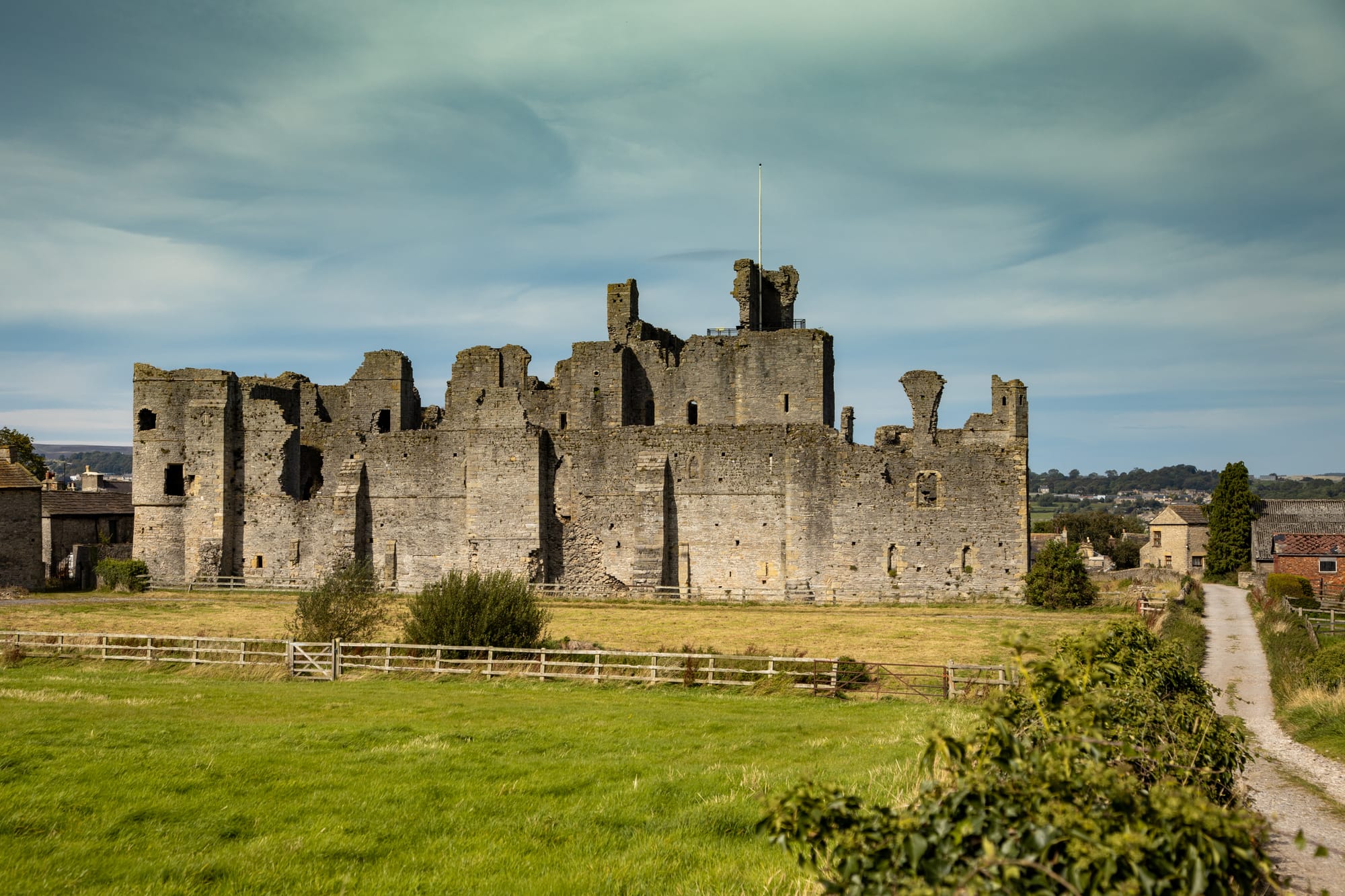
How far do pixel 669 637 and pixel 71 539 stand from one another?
35803 mm

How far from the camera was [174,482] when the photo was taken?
45.2 metres

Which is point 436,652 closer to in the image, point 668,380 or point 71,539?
point 668,380

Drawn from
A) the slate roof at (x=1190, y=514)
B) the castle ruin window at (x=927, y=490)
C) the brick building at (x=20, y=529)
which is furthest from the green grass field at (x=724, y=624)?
the slate roof at (x=1190, y=514)

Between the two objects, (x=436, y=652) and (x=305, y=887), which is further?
(x=436, y=652)

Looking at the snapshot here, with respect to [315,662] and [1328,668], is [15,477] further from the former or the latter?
[1328,668]

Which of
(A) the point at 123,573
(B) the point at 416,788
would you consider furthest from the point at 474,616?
(A) the point at 123,573

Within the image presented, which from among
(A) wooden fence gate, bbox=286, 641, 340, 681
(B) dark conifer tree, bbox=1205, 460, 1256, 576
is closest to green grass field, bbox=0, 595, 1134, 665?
(A) wooden fence gate, bbox=286, 641, 340, 681

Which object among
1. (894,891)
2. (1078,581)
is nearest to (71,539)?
(1078,581)

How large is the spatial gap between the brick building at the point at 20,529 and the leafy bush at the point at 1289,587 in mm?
51448

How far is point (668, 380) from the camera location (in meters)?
45.7

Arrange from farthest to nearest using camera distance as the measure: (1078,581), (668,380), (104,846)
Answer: (668,380)
(1078,581)
(104,846)

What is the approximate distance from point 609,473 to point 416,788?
28724 millimetres

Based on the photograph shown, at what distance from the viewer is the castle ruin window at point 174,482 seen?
146 ft

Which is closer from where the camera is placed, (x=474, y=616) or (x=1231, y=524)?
(x=474, y=616)
